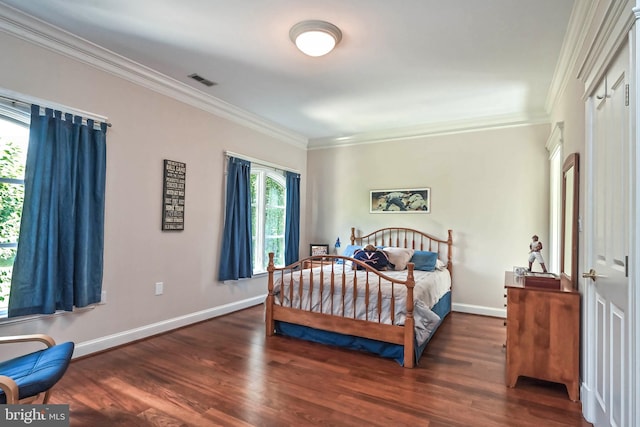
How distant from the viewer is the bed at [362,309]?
9.61 feet

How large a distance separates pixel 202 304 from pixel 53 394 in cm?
184

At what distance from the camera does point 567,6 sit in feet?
7.40

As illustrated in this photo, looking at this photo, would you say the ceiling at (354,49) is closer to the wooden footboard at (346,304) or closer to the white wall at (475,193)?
the white wall at (475,193)

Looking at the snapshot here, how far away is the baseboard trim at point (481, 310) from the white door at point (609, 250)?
7.59ft

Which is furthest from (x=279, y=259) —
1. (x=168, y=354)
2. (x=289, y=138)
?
(x=168, y=354)

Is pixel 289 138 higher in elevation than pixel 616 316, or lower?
higher

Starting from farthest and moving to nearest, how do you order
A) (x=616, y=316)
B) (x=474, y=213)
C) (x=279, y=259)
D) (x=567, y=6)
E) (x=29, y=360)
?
(x=279, y=259) → (x=474, y=213) → (x=567, y=6) → (x=29, y=360) → (x=616, y=316)

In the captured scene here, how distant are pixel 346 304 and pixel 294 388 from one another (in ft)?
3.29

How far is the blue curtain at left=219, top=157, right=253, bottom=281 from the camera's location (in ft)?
14.1

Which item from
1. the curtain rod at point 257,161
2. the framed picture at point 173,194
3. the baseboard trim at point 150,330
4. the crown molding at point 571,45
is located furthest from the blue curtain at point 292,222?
the crown molding at point 571,45

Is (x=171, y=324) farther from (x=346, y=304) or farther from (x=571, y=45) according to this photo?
(x=571, y=45)

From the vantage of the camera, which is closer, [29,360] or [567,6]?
[29,360]

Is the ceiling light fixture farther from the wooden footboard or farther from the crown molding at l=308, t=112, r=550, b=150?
the crown molding at l=308, t=112, r=550, b=150

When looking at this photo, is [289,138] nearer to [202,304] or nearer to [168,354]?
[202,304]
